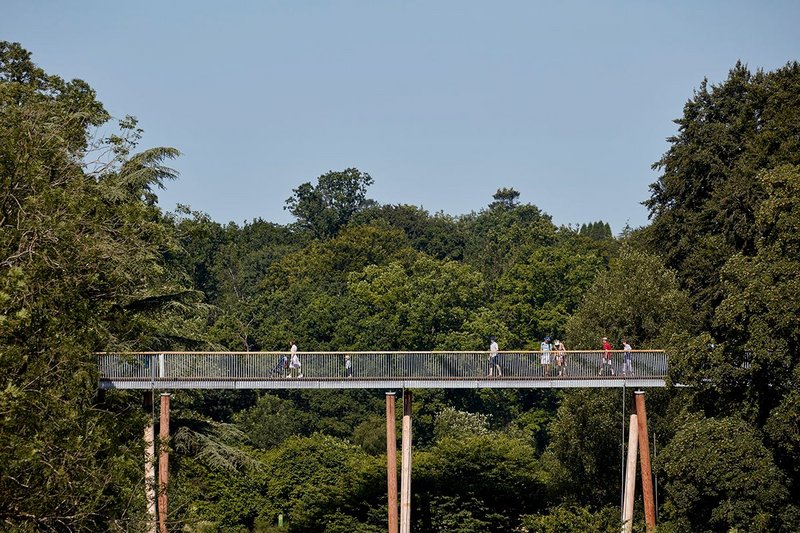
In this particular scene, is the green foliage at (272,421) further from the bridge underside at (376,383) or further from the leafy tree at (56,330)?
the leafy tree at (56,330)

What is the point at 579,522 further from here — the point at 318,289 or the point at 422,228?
the point at 422,228

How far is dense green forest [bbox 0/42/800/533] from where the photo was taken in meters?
27.4

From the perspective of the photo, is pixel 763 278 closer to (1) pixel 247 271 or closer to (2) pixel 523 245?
(2) pixel 523 245

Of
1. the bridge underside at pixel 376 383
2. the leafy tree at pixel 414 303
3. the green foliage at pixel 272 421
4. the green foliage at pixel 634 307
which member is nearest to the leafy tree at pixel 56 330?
the bridge underside at pixel 376 383

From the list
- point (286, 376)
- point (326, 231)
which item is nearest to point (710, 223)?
point (286, 376)

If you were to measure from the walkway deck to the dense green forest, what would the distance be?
4.27ft

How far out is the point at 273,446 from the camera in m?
74.2

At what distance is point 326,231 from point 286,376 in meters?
75.2

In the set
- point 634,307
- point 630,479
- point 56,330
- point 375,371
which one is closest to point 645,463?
point 630,479

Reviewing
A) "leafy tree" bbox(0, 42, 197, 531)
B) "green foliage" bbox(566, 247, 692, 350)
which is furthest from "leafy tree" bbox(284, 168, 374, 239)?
"leafy tree" bbox(0, 42, 197, 531)

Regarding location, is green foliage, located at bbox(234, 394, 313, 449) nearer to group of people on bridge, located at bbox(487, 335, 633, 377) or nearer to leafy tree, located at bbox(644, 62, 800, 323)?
leafy tree, located at bbox(644, 62, 800, 323)

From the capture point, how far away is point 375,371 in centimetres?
4631

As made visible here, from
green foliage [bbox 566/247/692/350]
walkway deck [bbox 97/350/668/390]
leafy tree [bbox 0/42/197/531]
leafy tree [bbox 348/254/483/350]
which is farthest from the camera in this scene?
leafy tree [bbox 348/254/483/350]

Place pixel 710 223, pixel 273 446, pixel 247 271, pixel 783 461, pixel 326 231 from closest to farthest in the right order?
pixel 783 461 → pixel 710 223 → pixel 273 446 → pixel 247 271 → pixel 326 231
